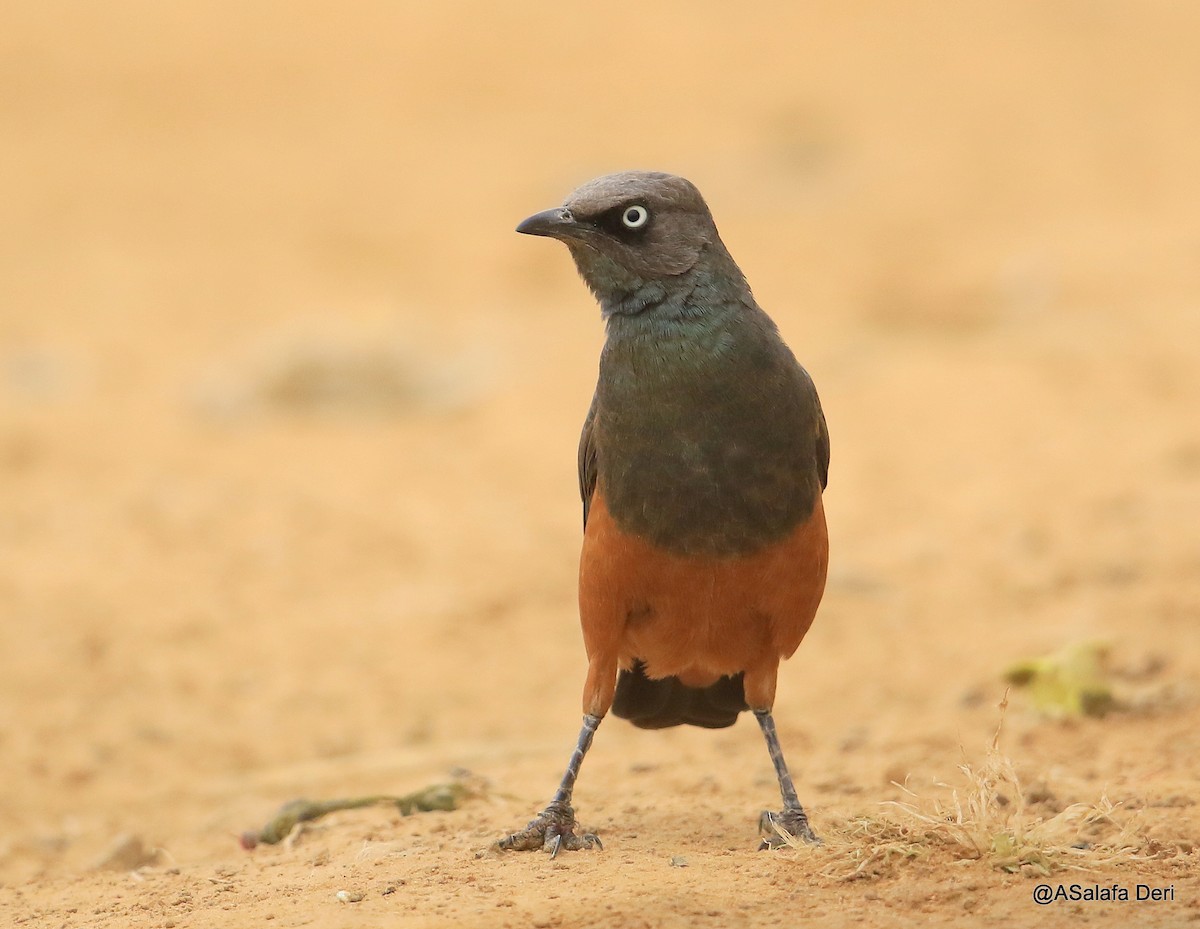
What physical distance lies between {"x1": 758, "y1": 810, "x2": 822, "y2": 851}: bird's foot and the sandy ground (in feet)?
0.52

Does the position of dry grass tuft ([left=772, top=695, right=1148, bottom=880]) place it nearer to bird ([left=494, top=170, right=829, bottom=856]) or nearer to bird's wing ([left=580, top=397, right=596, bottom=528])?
bird ([left=494, top=170, right=829, bottom=856])

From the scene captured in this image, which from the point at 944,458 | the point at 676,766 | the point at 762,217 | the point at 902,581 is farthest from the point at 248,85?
the point at 676,766

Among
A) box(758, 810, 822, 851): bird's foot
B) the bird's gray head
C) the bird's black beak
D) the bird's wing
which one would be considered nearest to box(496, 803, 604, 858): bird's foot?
box(758, 810, 822, 851): bird's foot

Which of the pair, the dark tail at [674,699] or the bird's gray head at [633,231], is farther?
the dark tail at [674,699]

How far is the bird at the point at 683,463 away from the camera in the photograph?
487 centimetres

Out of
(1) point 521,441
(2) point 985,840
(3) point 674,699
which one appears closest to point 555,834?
(3) point 674,699

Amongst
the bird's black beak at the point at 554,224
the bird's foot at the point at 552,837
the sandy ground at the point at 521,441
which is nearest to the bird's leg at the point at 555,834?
the bird's foot at the point at 552,837

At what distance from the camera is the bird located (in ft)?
16.0

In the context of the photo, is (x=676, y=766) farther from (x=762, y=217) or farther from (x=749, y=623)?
(x=762, y=217)

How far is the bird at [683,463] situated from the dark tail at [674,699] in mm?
422

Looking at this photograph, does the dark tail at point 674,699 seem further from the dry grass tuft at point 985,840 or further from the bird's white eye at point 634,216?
the bird's white eye at point 634,216

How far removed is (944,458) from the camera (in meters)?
10.8

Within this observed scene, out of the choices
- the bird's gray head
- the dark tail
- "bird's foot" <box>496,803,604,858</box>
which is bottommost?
"bird's foot" <box>496,803,604,858</box>

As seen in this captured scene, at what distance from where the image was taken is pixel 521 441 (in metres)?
11.7
